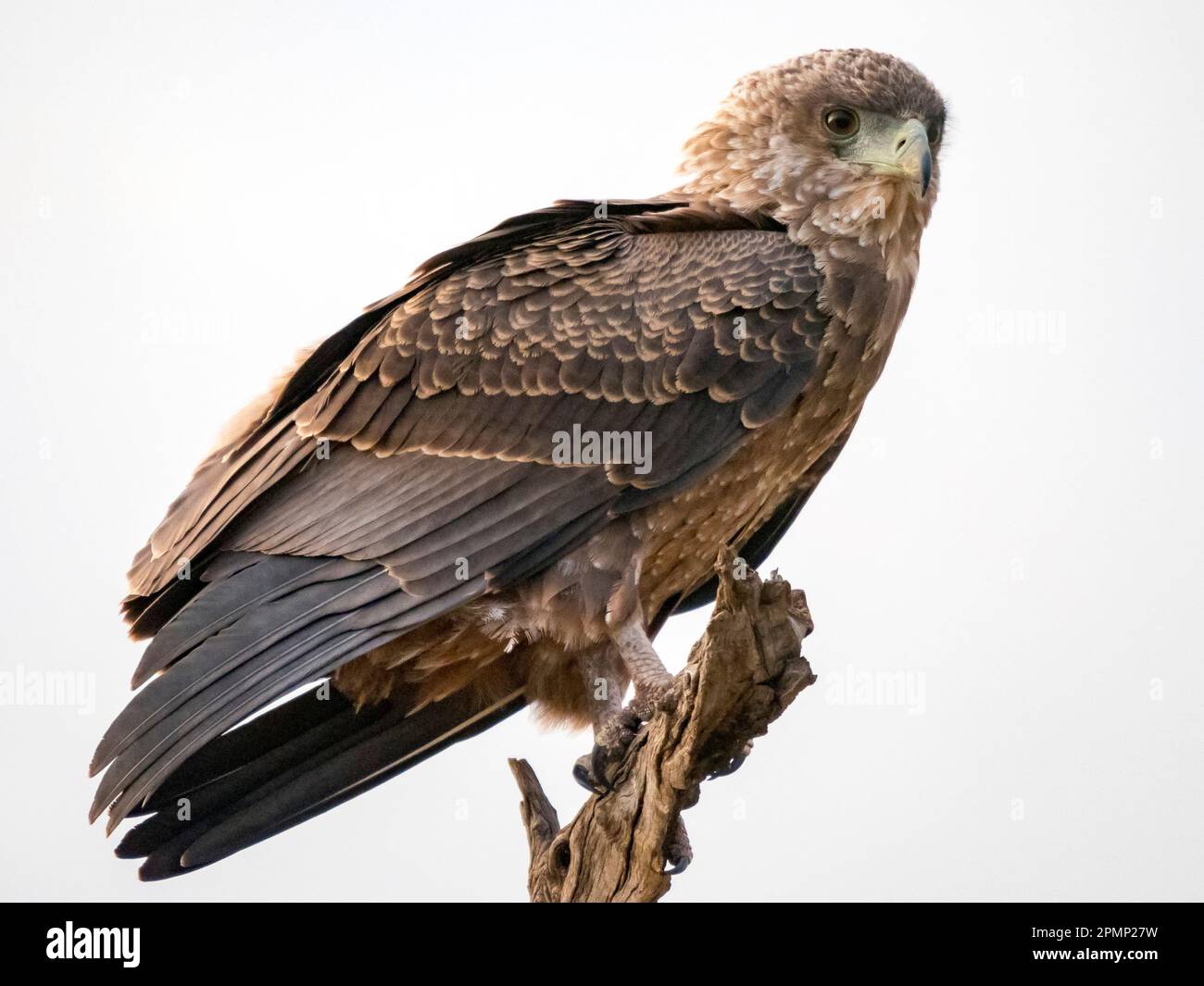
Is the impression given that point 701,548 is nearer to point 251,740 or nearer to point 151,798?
point 251,740

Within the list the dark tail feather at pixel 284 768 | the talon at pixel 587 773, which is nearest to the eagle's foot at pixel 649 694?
the talon at pixel 587 773

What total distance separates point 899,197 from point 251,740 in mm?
3350

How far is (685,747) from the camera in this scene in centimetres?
511

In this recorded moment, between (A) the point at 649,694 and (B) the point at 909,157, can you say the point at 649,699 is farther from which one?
(B) the point at 909,157

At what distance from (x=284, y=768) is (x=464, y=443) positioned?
1.57 m

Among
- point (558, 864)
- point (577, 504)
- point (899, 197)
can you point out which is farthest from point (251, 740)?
point (899, 197)

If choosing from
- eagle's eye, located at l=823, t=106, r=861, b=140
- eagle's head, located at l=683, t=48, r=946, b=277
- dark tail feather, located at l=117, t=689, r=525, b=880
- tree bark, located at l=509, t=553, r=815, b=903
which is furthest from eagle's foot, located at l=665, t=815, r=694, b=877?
eagle's eye, located at l=823, t=106, r=861, b=140

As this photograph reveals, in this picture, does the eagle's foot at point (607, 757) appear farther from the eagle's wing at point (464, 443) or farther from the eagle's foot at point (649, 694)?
the eagle's wing at point (464, 443)

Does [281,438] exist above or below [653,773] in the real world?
above

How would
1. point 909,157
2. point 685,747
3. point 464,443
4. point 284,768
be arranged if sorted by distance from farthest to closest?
point 284,768, point 909,157, point 464,443, point 685,747

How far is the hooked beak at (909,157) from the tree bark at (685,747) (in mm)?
1843

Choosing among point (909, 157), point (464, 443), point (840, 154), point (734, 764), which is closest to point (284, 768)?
point (464, 443)

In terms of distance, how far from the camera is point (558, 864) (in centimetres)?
575

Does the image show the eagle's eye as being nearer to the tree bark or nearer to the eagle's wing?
the eagle's wing
